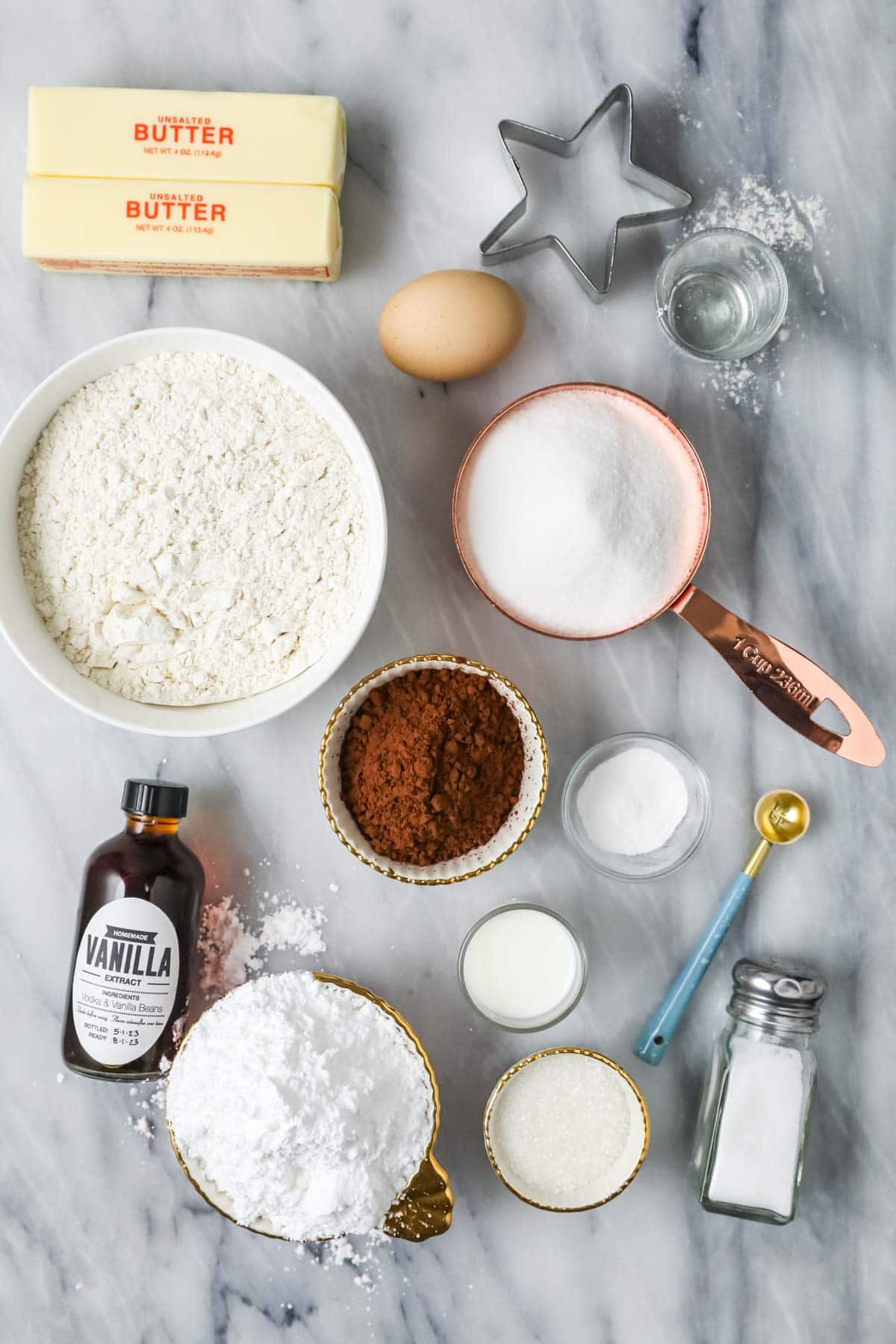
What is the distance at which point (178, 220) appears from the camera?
42.3 inches

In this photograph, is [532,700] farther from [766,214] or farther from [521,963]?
[766,214]

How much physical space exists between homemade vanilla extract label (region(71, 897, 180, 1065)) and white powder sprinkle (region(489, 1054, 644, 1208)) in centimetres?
43

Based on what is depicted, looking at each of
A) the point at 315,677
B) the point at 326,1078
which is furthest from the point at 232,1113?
the point at 315,677

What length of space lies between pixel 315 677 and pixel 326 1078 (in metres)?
0.44

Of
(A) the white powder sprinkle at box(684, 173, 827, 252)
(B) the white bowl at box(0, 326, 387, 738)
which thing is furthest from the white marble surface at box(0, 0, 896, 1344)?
(B) the white bowl at box(0, 326, 387, 738)

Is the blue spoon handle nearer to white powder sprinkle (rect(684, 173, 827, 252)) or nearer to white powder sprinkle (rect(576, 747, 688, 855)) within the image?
white powder sprinkle (rect(576, 747, 688, 855))

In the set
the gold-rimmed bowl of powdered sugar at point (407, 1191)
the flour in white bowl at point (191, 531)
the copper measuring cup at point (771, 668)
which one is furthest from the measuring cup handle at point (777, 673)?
the gold-rimmed bowl of powdered sugar at point (407, 1191)

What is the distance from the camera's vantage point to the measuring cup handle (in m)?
1.12

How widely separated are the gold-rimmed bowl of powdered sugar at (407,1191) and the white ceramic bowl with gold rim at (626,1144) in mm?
73

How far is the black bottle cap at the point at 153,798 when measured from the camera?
106 cm

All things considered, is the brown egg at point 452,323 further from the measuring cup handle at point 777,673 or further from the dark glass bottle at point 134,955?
the dark glass bottle at point 134,955

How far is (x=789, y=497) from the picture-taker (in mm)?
1208

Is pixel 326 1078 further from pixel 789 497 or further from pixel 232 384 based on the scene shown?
pixel 789 497

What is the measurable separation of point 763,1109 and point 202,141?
1.35 m
